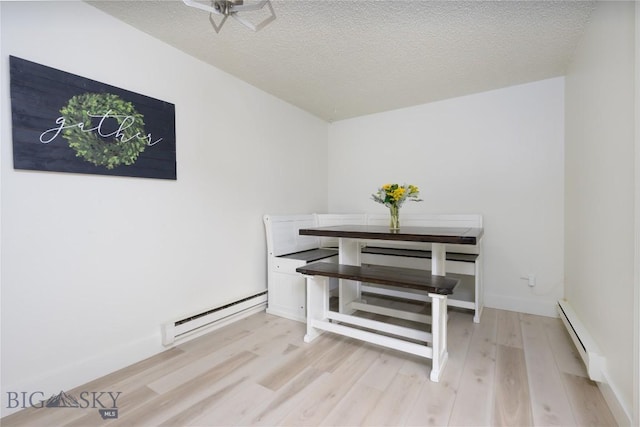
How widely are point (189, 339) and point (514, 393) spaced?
2.35m

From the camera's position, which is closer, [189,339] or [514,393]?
[514,393]

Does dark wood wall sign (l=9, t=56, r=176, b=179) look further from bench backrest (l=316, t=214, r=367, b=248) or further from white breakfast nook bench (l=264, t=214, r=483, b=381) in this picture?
bench backrest (l=316, t=214, r=367, b=248)

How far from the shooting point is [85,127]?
179cm

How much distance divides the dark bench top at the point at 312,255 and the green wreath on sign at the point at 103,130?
1667 millimetres

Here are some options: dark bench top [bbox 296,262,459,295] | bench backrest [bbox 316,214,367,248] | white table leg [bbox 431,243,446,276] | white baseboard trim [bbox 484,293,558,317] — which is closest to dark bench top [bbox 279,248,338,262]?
bench backrest [bbox 316,214,367,248]

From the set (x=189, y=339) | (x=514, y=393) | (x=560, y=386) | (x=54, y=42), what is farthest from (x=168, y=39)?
(x=560, y=386)

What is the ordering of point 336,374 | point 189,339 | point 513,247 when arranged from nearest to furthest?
point 336,374 < point 189,339 < point 513,247

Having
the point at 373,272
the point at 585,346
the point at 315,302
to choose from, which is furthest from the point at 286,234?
the point at 585,346

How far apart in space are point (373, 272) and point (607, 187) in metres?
1.50

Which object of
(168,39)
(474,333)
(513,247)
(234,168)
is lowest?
(474,333)

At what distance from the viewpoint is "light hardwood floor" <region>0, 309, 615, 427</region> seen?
149cm

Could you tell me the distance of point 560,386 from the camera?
1727 millimetres

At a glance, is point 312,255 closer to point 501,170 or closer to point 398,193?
point 398,193

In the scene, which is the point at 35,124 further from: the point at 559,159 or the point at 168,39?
the point at 559,159
